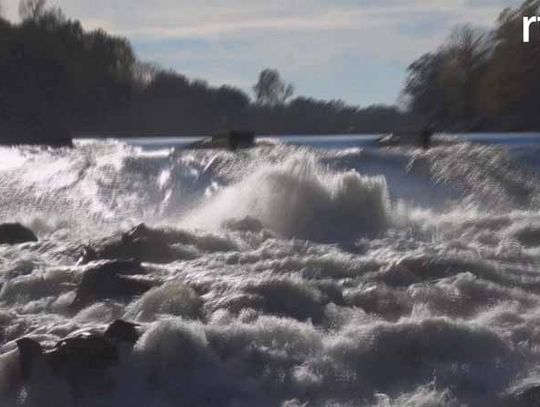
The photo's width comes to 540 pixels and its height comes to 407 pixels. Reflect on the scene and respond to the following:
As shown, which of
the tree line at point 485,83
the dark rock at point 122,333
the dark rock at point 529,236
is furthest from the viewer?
the tree line at point 485,83

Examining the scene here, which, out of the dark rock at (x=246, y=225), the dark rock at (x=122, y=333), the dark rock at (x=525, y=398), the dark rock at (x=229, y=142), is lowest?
the dark rock at (x=525, y=398)

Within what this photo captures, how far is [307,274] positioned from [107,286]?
1834 mm

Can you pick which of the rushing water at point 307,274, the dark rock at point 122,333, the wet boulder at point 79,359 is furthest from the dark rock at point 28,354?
the dark rock at point 122,333

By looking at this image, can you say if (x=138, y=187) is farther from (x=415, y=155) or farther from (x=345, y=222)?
(x=345, y=222)

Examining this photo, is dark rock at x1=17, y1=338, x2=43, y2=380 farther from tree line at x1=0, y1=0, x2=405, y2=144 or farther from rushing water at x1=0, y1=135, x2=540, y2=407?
tree line at x1=0, y1=0, x2=405, y2=144

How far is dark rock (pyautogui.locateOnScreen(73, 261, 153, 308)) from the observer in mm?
14555

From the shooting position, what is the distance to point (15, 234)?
1916 centimetres

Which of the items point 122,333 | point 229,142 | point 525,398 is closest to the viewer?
point 525,398

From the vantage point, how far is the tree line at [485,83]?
123 ft

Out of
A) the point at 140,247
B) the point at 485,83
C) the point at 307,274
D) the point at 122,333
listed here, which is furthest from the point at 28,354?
the point at 485,83

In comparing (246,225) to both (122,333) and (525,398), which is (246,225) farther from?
(525,398)

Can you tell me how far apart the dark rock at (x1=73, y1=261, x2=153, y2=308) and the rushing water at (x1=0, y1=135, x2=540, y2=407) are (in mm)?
166

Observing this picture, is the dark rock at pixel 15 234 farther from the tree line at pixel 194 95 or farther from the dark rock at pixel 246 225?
the tree line at pixel 194 95

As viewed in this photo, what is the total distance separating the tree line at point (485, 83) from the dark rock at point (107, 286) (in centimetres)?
2248
